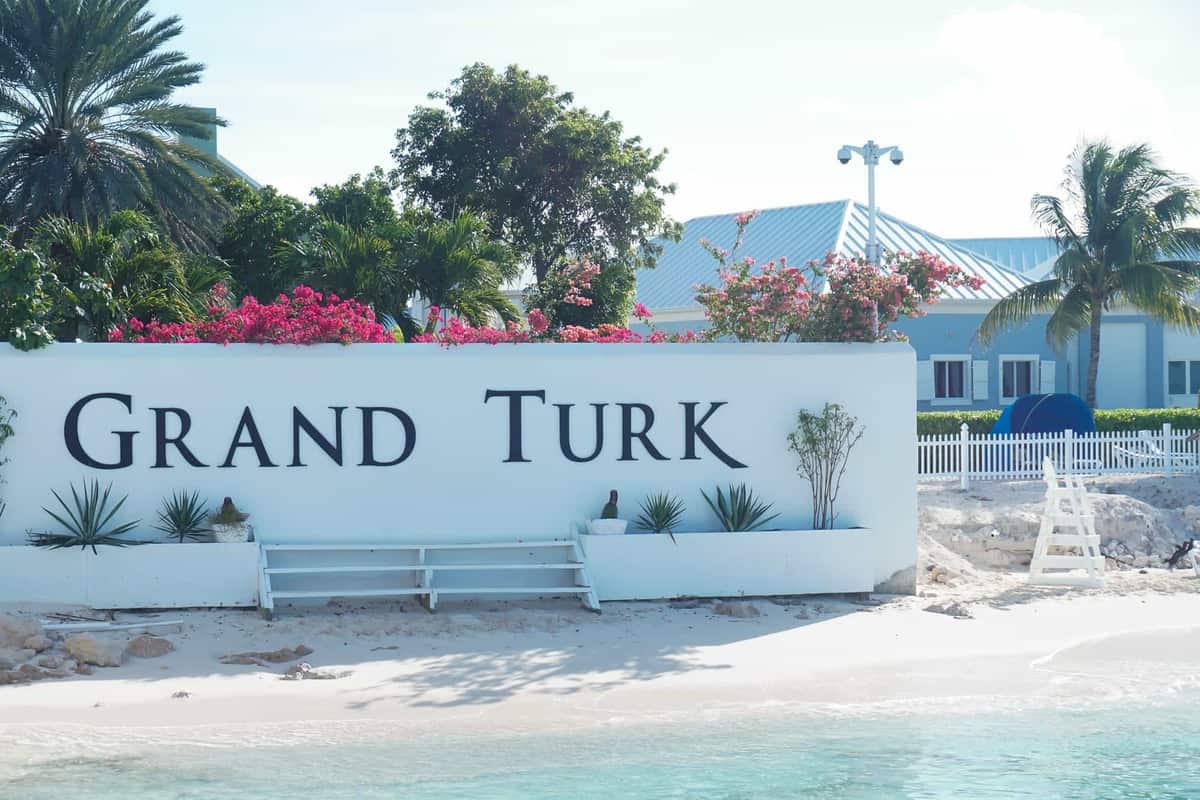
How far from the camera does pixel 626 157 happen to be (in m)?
32.8

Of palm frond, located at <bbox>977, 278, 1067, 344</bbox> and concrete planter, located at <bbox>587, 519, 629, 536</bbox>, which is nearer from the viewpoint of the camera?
concrete planter, located at <bbox>587, 519, 629, 536</bbox>

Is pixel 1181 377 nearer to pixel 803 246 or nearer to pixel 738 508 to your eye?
pixel 803 246

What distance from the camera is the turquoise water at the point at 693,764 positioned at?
8.69 metres

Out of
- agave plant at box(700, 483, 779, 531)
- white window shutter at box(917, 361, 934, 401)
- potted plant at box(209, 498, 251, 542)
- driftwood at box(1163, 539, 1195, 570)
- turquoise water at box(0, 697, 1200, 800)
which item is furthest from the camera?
white window shutter at box(917, 361, 934, 401)

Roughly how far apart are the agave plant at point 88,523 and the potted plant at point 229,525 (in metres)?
0.71

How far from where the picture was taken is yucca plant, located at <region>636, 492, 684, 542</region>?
44.9 feet

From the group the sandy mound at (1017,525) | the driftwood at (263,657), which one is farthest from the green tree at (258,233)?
the driftwood at (263,657)

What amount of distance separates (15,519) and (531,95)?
21.6 m

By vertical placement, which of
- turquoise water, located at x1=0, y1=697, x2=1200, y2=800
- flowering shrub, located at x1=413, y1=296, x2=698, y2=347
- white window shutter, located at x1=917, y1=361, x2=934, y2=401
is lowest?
turquoise water, located at x1=0, y1=697, x2=1200, y2=800

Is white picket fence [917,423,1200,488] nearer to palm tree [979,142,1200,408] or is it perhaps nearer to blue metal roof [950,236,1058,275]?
palm tree [979,142,1200,408]

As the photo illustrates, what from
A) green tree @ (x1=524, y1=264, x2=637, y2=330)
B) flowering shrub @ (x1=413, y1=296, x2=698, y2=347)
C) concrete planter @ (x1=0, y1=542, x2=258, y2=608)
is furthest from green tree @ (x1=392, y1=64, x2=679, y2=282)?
concrete planter @ (x1=0, y1=542, x2=258, y2=608)

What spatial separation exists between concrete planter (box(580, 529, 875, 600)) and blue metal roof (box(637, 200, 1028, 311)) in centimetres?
2109

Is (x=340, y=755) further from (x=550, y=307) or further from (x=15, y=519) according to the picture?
(x=550, y=307)

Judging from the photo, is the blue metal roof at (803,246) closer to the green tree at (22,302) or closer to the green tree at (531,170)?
the green tree at (531,170)
